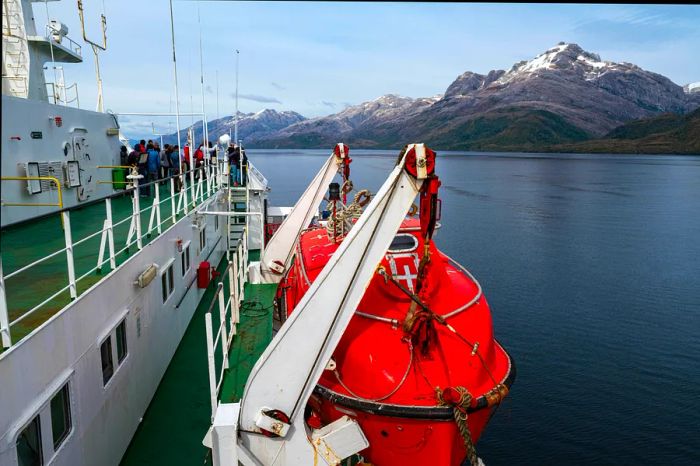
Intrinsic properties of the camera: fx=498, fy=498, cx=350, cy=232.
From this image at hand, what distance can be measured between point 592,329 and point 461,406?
44.5 ft

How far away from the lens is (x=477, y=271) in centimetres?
2311

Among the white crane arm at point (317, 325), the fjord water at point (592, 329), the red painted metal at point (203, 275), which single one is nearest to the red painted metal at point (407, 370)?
the white crane arm at point (317, 325)

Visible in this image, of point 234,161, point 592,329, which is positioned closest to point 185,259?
point 234,161

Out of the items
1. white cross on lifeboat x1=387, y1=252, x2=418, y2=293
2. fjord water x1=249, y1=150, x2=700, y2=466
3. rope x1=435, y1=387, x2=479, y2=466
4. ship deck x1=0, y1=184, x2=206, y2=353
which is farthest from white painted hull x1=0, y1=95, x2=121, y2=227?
fjord water x1=249, y1=150, x2=700, y2=466

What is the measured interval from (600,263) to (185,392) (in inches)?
860

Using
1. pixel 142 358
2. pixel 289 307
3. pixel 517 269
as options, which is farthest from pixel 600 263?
pixel 142 358

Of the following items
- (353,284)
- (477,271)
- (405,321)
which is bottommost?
(477,271)

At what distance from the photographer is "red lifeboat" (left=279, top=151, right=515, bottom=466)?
5.38m

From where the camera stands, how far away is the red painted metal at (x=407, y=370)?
5.41 meters

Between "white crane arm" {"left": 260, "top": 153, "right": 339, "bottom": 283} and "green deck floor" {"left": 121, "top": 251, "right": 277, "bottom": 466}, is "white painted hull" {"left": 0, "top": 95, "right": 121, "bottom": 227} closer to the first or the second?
"green deck floor" {"left": 121, "top": 251, "right": 277, "bottom": 466}

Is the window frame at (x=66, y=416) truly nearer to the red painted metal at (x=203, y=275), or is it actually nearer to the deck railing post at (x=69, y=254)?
the deck railing post at (x=69, y=254)

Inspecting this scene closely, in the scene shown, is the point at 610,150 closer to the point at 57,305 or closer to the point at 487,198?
the point at 487,198

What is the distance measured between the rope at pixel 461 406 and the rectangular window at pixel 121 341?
4.42 metres

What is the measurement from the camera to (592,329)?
16.8m
